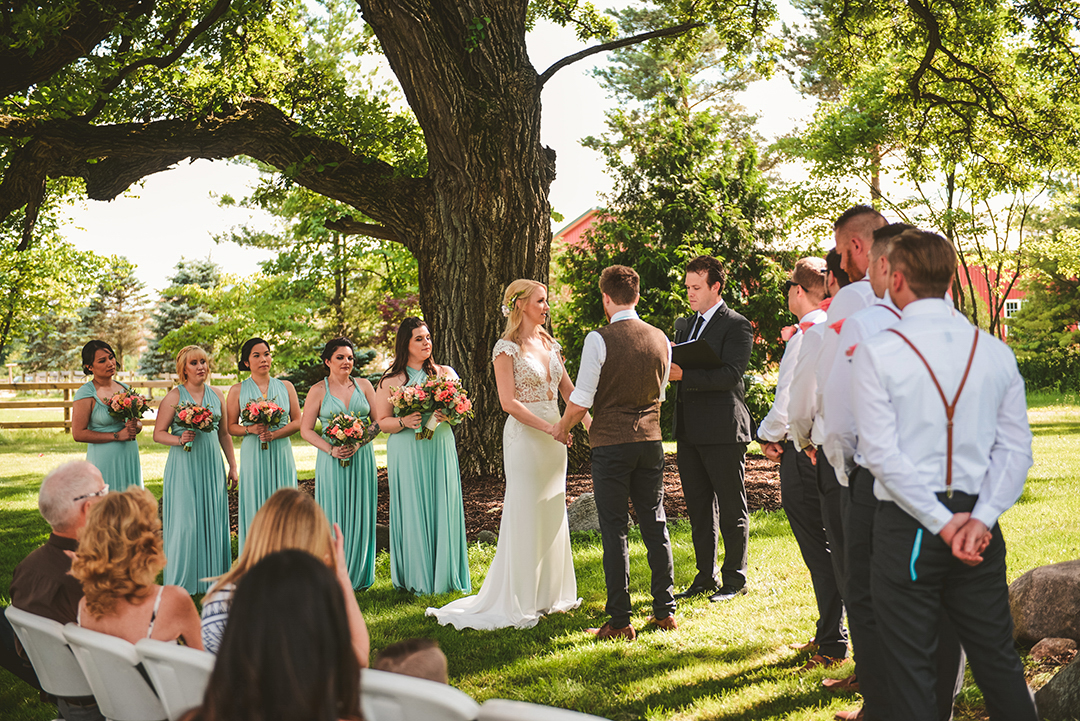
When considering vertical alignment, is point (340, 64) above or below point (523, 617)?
above

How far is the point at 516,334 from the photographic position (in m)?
6.00

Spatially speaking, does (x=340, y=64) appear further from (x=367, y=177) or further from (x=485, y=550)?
(x=485, y=550)

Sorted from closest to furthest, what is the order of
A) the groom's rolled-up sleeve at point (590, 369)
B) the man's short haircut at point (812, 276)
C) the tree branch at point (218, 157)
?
the man's short haircut at point (812, 276) → the groom's rolled-up sleeve at point (590, 369) → the tree branch at point (218, 157)

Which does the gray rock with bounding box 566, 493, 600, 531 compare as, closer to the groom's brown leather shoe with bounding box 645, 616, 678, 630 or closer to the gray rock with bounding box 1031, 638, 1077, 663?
the groom's brown leather shoe with bounding box 645, 616, 678, 630

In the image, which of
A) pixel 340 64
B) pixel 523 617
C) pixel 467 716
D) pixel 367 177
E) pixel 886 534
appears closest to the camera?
pixel 467 716

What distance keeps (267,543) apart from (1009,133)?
14004 millimetres

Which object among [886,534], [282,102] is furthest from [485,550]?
[282,102]

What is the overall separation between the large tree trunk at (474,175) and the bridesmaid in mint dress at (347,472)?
3635 mm

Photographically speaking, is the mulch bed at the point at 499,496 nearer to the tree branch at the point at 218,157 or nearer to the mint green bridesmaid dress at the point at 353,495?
the mint green bridesmaid dress at the point at 353,495

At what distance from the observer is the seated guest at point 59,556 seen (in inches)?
140

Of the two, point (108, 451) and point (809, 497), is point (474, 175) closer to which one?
point (108, 451)

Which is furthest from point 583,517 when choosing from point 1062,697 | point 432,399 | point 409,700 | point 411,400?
point 409,700

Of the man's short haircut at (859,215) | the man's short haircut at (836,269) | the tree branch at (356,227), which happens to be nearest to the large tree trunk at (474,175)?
the tree branch at (356,227)

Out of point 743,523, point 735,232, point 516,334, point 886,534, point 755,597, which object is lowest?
point 755,597
